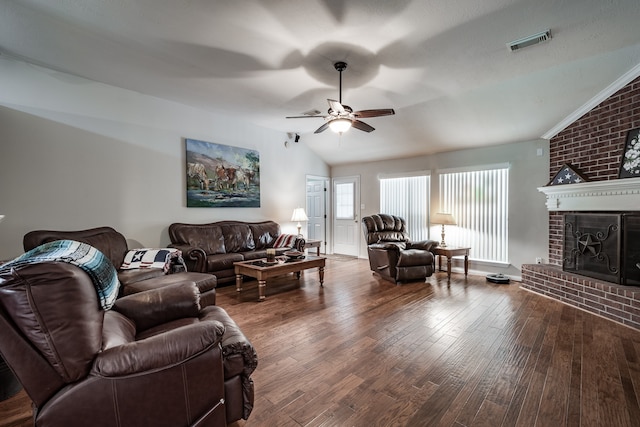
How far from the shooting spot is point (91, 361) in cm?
111

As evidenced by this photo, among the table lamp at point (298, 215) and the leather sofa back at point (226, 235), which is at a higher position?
the table lamp at point (298, 215)

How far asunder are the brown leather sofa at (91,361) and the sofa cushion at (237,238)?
3.51m

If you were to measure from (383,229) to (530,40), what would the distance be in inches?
131

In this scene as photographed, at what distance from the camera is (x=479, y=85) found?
3.74 meters

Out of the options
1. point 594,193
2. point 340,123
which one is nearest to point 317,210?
point 340,123

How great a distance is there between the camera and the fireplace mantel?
10.6 feet

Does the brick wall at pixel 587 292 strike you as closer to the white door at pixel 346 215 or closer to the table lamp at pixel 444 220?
the table lamp at pixel 444 220

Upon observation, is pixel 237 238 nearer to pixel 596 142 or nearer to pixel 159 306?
pixel 159 306

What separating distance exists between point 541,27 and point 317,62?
2072 millimetres

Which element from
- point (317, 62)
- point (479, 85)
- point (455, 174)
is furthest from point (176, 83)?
point (455, 174)

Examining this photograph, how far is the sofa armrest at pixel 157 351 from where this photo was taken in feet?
3.71

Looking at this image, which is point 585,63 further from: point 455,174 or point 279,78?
point 279,78

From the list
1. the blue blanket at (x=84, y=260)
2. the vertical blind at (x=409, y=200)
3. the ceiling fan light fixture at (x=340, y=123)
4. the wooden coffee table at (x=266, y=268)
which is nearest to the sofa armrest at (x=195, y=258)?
the wooden coffee table at (x=266, y=268)

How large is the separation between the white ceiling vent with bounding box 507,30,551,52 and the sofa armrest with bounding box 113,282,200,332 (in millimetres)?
3622
